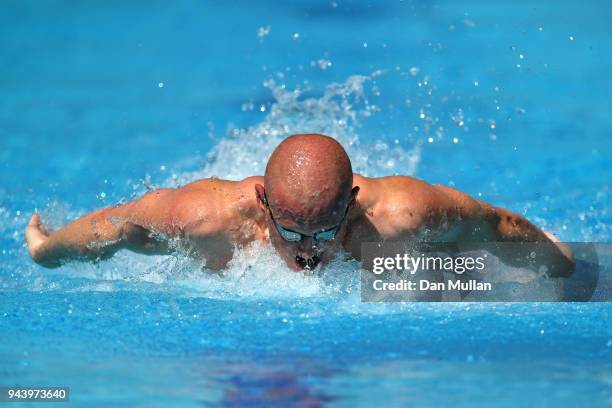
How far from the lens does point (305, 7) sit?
25.0 ft

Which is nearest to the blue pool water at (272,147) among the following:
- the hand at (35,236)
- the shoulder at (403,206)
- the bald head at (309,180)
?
the hand at (35,236)

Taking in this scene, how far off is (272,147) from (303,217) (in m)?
2.67

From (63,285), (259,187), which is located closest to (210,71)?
(63,285)

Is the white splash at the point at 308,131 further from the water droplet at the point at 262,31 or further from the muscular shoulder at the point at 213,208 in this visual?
the muscular shoulder at the point at 213,208

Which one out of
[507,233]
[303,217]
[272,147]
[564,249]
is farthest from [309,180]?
[272,147]

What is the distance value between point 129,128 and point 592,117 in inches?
131

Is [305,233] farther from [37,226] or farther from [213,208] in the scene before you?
[37,226]

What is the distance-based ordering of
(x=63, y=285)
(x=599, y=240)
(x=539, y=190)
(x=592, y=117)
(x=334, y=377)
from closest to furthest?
(x=334, y=377)
(x=63, y=285)
(x=599, y=240)
(x=539, y=190)
(x=592, y=117)

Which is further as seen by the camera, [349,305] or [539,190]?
[539,190]

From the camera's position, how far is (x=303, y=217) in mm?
2998

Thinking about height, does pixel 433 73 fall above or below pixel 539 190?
above

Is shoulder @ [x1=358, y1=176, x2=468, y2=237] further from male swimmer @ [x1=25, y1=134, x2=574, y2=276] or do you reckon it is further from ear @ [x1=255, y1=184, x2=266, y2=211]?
ear @ [x1=255, y1=184, x2=266, y2=211]

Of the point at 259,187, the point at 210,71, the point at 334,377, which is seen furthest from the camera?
the point at 210,71

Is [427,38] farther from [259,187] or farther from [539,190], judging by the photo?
[259,187]
